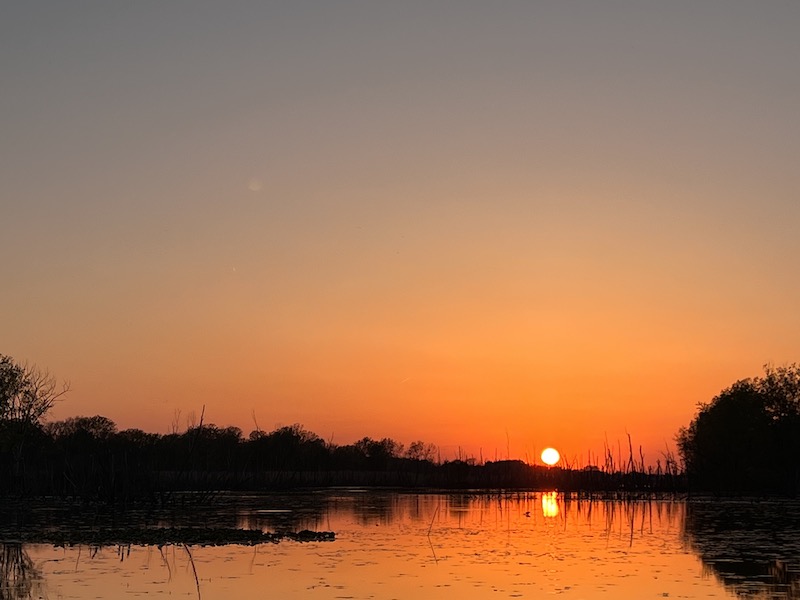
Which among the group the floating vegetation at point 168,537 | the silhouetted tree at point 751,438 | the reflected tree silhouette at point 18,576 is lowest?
the reflected tree silhouette at point 18,576

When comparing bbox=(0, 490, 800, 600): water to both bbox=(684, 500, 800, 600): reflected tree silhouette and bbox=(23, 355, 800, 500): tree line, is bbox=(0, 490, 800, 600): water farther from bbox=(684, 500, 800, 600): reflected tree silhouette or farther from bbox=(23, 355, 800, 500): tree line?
bbox=(23, 355, 800, 500): tree line

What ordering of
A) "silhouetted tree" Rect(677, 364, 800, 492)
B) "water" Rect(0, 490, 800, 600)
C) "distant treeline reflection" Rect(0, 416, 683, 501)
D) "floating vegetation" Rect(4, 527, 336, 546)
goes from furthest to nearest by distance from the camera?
1. "silhouetted tree" Rect(677, 364, 800, 492)
2. "distant treeline reflection" Rect(0, 416, 683, 501)
3. "floating vegetation" Rect(4, 527, 336, 546)
4. "water" Rect(0, 490, 800, 600)

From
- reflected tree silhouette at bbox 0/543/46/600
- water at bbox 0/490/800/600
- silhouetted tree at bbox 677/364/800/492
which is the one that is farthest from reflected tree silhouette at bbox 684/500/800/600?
silhouetted tree at bbox 677/364/800/492

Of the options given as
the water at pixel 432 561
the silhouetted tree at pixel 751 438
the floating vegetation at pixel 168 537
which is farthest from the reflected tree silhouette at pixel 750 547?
the silhouetted tree at pixel 751 438

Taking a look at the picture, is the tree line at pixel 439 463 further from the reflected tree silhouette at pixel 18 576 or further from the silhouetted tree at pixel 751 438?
the reflected tree silhouette at pixel 18 576

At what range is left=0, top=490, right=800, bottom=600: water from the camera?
19.2m

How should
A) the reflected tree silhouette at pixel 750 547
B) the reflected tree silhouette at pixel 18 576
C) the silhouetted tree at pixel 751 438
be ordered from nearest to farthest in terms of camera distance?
1. the reflected tree silhouette at pixel 18 576
2. the reflected tree silhouette at pixel 750 547
3. the silhouetted tree at pixel 751 438

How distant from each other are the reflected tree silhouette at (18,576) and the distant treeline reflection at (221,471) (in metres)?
18.7

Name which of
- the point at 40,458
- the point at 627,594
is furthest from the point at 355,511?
the point at 40,458

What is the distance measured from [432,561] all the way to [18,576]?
373 inches

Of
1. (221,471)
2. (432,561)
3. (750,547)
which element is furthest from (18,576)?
(221,471)

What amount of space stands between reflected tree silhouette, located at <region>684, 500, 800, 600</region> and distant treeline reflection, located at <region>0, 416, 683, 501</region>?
902 inches

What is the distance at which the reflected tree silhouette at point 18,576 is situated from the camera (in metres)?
18.1

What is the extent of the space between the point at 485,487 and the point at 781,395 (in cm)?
2473
